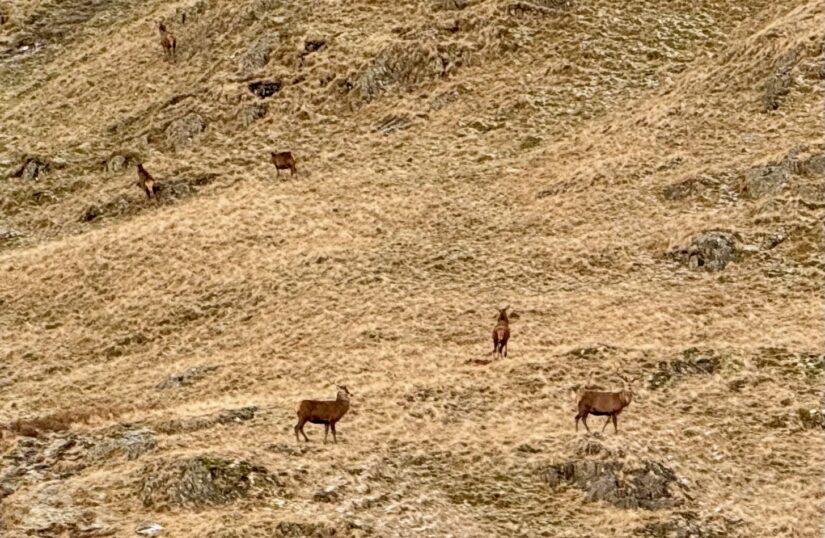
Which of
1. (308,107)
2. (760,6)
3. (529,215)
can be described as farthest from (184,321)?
(760,6)

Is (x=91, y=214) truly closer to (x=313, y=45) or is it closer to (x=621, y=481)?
(x=313, y=45)

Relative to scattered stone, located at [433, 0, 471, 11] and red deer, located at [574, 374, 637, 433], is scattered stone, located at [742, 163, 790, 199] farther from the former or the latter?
scattered stone, located at [433, 0, 471, 11]

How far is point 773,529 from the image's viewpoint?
69.6 ft

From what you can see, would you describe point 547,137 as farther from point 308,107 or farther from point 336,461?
point 336,461

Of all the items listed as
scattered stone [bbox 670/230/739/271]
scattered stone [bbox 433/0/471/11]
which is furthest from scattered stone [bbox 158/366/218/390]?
scattered stone [bbox 433/0/471/11]

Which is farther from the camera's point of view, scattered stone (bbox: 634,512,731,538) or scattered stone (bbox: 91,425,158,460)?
scattered stone (bbox: 91,425,158,460)

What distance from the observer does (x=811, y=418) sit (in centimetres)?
2527

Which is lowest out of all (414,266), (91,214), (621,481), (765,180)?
(621,481)

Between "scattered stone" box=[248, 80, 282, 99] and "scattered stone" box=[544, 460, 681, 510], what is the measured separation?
30109 millimetres

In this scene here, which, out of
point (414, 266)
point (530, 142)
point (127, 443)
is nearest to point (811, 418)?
point (414, 266)

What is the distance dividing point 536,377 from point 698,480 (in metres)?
5.59

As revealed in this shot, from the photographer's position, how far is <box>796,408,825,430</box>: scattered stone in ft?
82.1

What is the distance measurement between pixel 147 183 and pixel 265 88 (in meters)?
8.14

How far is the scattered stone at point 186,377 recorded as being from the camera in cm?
3010
